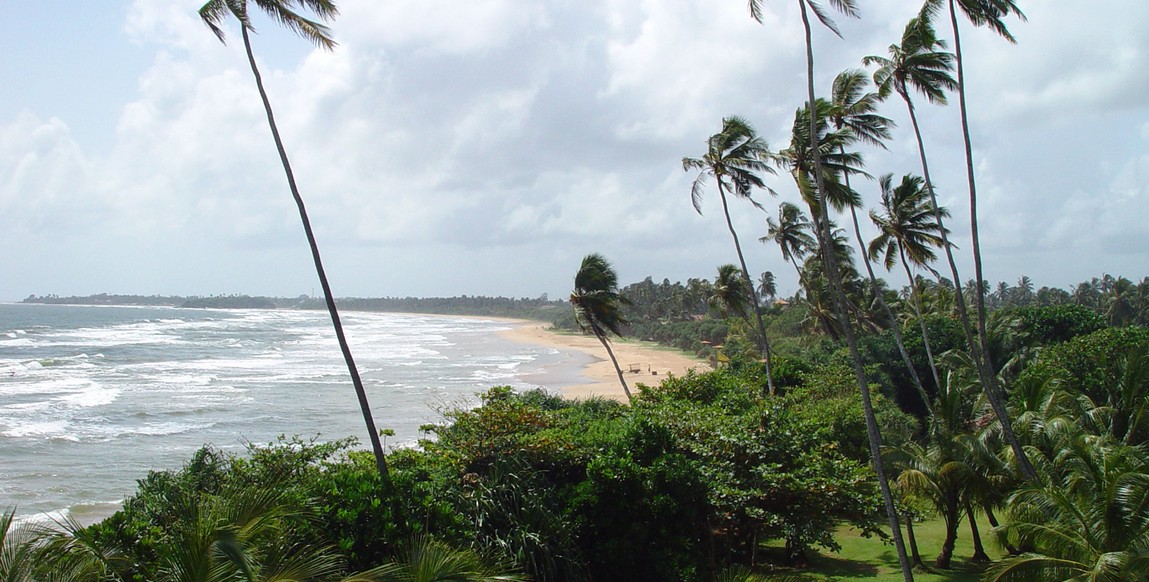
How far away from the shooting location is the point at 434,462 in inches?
445

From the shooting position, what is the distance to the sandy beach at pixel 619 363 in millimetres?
43469

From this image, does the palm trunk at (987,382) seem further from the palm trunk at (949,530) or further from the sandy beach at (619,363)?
the sandy beach at (619,363)

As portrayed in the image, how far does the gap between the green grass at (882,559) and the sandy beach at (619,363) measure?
1595 centimetres

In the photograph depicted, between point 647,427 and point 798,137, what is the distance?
5.97 meters

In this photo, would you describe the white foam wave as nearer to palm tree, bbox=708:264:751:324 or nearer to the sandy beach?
the sandy beach

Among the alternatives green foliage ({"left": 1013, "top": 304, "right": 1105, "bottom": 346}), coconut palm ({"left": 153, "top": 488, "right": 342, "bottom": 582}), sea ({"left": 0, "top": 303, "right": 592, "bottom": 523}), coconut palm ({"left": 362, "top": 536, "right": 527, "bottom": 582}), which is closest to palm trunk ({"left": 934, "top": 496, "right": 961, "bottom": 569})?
sea ({"left": 0, "top": 303, "right": 592, "bottom": 523})

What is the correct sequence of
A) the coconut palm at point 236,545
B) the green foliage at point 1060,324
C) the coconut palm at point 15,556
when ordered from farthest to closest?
the green foliage at point 1060,324 → the coconut palm at point 236,545 → the coconut palm at point 15,556

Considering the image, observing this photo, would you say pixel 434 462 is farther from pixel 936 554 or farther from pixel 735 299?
pixel 735 299

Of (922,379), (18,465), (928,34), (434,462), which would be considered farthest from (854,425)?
(18,465)

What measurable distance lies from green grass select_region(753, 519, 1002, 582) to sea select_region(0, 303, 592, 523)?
290 inches

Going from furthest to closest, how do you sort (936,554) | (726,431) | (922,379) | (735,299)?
(922,379) < (735,299) < (936,554) < (726,431)

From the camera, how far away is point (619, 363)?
61469mm

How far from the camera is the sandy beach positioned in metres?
43.5

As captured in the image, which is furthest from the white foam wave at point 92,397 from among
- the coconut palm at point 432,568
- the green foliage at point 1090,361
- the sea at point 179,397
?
the green foliage at point 1090,361
